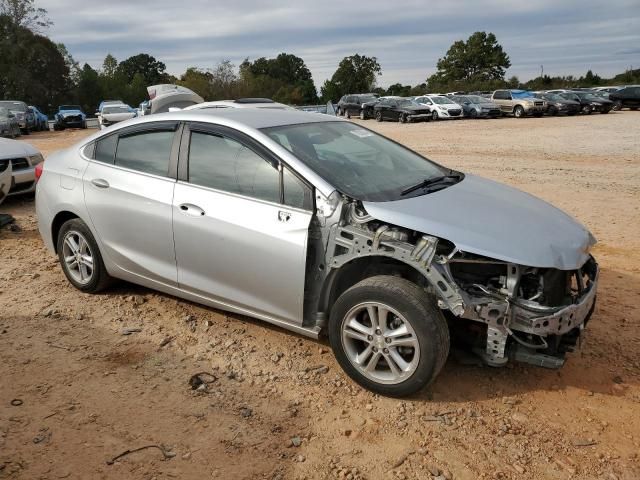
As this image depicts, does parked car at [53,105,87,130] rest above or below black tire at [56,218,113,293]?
below

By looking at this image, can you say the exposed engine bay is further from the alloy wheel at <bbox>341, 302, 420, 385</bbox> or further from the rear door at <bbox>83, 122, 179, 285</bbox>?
the rear door at <bbox>83, 122, 179, 285</bbox>

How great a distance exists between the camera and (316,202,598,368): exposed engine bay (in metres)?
3.06

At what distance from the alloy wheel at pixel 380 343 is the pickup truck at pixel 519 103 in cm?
3073

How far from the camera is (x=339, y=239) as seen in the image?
3412 millimetres

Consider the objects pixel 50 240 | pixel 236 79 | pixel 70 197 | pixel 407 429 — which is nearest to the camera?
pixel 407 429

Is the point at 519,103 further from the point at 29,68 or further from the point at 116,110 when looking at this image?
the point at 29,68

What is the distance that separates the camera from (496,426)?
3.09 metres

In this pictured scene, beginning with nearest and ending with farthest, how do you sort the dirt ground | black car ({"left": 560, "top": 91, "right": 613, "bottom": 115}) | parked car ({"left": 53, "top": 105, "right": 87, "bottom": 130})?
the dirt ground, black car ({"left": 560, "top": 91, "right": 613, "bottom": 115}), parked car ({"left": 53, "top": 105, "right": 87, "bottom": 130})

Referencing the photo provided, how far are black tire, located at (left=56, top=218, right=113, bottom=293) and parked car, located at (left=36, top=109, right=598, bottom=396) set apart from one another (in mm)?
52

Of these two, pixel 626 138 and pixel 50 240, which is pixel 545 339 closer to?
pixel 50 240

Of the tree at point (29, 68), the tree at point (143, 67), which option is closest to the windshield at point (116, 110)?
the tree at point (29, 68)

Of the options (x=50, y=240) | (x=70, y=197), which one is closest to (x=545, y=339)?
(x=70, y=197)

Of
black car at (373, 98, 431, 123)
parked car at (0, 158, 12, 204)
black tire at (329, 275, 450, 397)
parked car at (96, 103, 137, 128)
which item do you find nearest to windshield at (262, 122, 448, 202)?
black tire at (329, 275, 450, 397)

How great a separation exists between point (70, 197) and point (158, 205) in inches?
44.9
